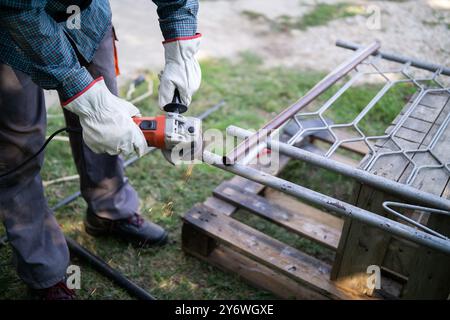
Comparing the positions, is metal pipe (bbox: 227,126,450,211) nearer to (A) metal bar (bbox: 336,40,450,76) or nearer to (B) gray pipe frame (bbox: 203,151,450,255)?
(B) gray pipe frame (bbox: 203,151,450,255)

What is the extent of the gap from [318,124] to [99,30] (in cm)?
175

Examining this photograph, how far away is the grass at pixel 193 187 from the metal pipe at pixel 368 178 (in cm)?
97

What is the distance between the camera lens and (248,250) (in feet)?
7.44

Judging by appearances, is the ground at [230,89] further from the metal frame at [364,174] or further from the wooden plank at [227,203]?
the metal frame at [364,174]

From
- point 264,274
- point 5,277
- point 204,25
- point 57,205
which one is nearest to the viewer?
point 5,277

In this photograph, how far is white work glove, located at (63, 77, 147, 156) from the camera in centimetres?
156

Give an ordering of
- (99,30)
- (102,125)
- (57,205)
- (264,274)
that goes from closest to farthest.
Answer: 1. (102,125)
2. (99,30)
3. (264,274)
4. (57,205)

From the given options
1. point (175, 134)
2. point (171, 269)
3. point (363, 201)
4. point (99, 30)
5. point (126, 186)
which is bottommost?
point (171, 269)

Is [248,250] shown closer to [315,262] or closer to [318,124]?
[315,262]

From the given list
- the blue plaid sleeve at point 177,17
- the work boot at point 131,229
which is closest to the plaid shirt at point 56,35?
the blue plaid sleeve at point 177,17

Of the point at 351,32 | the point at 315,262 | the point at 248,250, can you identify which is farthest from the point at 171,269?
the point at 351,32

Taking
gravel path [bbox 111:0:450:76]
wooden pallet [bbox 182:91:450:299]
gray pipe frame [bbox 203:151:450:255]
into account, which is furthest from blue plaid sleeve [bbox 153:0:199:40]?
gravel path [bbox 111:0:450:76]

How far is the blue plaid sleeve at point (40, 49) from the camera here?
4.50ft

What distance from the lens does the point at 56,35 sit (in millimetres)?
1474
